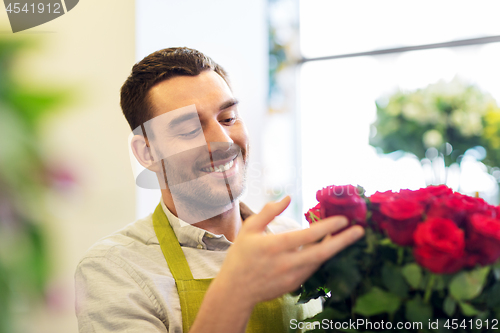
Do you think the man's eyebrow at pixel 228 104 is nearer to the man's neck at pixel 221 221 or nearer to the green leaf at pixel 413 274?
the man's neck at pixel 221 221

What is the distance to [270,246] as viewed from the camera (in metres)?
0.50

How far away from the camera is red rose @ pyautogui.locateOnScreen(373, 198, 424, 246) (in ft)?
1.57

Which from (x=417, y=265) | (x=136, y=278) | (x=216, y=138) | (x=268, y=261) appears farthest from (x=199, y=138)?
(x=417, y=265)

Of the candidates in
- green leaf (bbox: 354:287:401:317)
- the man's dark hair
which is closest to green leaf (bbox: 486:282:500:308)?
green leaf (bbox: 354:287:401:317)

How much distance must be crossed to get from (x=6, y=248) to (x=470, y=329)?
0.62m

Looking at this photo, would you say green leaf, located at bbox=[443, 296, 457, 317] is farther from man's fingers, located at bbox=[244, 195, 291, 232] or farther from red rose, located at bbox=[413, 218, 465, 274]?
man's fingers, located at bbox=[244, 195, 291, 232]

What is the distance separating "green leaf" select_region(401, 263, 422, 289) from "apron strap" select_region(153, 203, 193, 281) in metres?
0.50

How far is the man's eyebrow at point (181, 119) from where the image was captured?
2.97 feet

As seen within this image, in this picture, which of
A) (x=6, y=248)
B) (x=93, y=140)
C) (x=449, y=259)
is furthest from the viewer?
(x=93, y=140)

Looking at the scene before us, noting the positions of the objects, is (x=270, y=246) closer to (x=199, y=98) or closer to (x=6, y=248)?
(x=6, y=248)

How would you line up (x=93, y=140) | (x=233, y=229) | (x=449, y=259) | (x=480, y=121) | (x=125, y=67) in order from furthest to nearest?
(x=480, y=121) → (x=125, y=67) → (x=93, y=140) → (x=233, y=229) → (x=449, y=259)

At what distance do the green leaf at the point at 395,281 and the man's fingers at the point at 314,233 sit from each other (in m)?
0.08

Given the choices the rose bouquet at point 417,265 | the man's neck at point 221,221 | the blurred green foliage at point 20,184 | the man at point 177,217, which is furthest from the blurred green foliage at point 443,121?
the blurred green foliage at point 20,184

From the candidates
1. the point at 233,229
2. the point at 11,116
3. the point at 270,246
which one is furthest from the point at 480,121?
the point at 11,116
